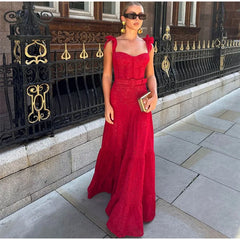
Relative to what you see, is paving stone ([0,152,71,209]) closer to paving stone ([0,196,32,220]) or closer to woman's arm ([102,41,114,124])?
paving stone ([0,196,32,220])

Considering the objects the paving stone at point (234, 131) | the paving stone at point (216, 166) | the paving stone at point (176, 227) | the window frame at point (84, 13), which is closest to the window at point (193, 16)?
the window frame at point (84, 13)

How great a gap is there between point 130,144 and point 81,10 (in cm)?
591

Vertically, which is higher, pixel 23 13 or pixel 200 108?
pixel 23 13

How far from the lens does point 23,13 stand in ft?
9.91

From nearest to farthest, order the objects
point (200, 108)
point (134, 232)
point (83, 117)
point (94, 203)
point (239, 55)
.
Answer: point (134, 232) < point (94, 203) < point (83, 117) < point (200, 108) < point (239, 55)

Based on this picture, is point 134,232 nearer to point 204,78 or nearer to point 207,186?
point 207,186

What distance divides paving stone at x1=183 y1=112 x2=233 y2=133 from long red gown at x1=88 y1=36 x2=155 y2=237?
3.63 metres

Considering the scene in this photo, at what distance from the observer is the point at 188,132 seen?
5.75 metres

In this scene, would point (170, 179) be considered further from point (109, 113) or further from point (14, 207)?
point (14, 207)

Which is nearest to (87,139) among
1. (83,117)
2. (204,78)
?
(83,117)

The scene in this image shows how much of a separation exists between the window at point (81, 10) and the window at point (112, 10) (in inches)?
32.4

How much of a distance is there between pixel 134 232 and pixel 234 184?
1.87 m

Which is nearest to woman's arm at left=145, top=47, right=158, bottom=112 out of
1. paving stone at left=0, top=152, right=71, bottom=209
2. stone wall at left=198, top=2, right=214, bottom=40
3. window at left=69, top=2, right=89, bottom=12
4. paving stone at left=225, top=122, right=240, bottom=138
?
paving stone at left=0, top=152, right=71, bottom=209

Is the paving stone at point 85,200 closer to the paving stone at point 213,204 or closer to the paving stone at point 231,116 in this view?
the paving stone at point 213,204
